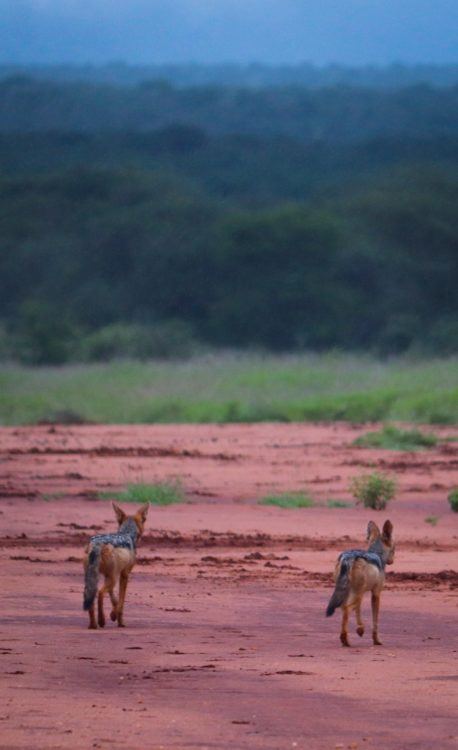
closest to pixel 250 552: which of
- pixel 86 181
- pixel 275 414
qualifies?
pixel 275 414

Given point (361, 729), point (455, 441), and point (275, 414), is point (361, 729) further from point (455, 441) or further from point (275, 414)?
point (275, 414)

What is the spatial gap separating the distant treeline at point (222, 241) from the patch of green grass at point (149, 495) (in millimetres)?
27239

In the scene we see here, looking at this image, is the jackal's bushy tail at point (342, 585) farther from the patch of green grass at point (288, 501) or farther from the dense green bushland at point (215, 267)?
the dense green bushland at point (215, 267)

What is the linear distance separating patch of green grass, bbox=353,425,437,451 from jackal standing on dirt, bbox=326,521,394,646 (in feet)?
54.5

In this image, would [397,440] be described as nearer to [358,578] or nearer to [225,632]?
[225,632]

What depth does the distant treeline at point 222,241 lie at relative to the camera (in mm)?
49938

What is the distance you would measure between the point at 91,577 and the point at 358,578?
4.47 feet

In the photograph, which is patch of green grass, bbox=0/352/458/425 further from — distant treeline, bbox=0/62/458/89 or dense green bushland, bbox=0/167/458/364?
distant treeline, bbox=0/62/458/89

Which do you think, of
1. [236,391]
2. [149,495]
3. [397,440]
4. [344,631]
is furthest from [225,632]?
[236,391]

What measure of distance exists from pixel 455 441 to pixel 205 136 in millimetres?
46608

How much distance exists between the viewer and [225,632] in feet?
29.3

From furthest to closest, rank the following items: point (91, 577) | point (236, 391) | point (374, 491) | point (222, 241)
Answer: point (222, 241)
point (236, 391)
point (374, 491)
point (91, 577)

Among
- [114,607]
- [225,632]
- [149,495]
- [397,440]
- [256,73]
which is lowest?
[225,632]

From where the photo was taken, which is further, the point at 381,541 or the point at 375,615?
the point at 381,541
